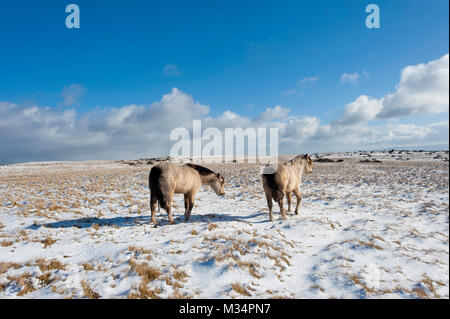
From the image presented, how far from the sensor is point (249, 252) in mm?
5695

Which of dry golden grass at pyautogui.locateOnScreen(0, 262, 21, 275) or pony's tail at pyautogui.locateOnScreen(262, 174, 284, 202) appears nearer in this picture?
dry golden grass at pyautogui.locateOnScreen(0, 262, 21, 275)

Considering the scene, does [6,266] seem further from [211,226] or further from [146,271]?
[211,226]

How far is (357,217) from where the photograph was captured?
8.93 metres

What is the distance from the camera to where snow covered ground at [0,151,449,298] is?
377 cm

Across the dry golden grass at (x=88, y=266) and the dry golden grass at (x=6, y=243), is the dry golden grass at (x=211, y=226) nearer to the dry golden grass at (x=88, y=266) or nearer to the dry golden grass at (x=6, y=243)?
the dry golden grass at (x=88, y=266)

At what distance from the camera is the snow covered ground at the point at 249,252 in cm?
377

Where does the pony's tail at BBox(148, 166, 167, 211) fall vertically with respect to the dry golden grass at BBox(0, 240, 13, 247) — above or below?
above

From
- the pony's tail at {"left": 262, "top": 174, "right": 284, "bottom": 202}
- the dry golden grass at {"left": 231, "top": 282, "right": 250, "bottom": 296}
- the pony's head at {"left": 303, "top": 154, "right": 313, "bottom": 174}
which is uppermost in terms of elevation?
the pony's head at {"left": 303, "top": 154, "right": 313, "bottom": 174}

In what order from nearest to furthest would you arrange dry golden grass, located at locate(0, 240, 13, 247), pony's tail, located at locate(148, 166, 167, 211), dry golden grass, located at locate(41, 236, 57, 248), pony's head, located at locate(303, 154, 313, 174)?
dry golden grass, located at locate(0, 240, 13, 247), dry golden grass, located at locate(41, 236, 57, 248), pony's tail, located at locate(148, 166, 167, 211), pony's head, located at locate(303, 154, 313, 174)

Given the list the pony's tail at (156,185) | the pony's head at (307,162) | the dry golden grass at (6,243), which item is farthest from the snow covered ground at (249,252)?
the pony's head at (307,162)

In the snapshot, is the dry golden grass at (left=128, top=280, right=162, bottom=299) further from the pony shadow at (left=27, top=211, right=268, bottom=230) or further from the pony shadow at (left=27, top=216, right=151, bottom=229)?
the pony shadow at (left=27, top=216, right=151, bottom=229)

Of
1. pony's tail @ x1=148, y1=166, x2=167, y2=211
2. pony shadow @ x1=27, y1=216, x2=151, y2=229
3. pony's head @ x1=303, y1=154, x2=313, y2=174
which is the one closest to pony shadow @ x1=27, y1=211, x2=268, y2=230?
pony shadow @ x1=27, y1=216, x2=151, y2=229

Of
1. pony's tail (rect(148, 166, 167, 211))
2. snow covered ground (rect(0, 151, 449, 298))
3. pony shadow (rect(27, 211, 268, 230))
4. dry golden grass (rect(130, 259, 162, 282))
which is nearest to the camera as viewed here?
snow covered ground (rect(0, 151, 449, 298))
